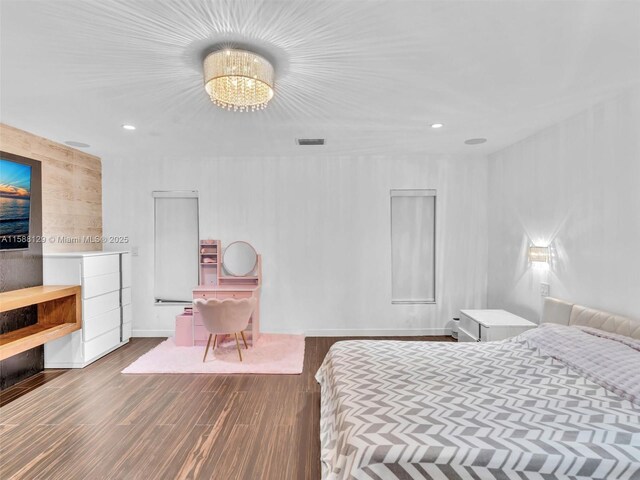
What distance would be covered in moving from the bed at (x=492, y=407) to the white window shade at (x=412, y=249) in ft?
7.02

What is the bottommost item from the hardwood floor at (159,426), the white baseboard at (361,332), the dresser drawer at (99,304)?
the hardwood floor at (159,426)

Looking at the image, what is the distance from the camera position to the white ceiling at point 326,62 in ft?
5.55

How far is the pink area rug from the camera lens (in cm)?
363

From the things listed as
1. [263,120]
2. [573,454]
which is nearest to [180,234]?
[263,120]

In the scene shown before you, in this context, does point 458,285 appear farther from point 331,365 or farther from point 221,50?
point 221,50

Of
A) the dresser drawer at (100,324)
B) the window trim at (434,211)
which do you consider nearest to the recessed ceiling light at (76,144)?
the dresser drawer at (100,324)

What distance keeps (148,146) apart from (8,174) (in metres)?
1.39

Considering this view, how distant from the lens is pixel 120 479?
6.70ft

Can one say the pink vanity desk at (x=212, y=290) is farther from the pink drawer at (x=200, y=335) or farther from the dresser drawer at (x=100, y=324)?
the dresser drawer at (x=100, y=324)

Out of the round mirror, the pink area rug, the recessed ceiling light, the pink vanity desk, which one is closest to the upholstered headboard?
the pink area rug

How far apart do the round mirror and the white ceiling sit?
173 cm

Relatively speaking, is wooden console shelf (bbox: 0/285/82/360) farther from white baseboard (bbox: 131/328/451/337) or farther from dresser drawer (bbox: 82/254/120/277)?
white baseboard (bbox: 131/328/451/337)

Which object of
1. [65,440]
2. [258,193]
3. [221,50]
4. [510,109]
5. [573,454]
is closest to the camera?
[573,454]

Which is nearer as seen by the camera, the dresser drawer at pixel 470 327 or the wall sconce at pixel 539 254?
the wall sconce at pixel 539 254
